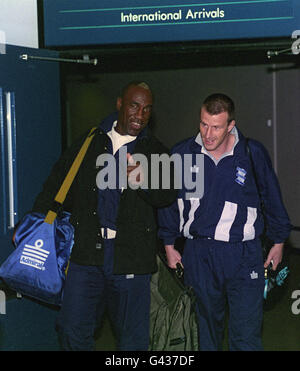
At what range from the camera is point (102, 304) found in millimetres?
3391

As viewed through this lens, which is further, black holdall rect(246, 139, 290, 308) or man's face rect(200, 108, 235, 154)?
black holdall rect(246, 139, 290, 308)

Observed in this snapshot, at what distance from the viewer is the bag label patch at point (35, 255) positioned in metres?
3.29

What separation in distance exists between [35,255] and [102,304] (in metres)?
0.44

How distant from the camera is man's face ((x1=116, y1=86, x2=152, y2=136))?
328 cm

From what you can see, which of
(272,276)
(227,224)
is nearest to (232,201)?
(227,224)

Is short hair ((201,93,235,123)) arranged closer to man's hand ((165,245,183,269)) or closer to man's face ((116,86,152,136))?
man's face ((116,86,152,136))

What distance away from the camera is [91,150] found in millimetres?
3373

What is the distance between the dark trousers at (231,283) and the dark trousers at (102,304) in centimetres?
31

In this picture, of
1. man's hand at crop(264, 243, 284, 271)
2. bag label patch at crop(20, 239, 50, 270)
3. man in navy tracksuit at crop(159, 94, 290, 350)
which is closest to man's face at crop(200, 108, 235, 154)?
man in navy tracksuit at crop(159, 94, 290, 350)

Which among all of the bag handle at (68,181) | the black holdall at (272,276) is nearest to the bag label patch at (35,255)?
the bag handle at (68,181)

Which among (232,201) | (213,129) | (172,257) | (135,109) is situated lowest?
(172,257)

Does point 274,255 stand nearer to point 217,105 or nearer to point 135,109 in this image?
point 217,105

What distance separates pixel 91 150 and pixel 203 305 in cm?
105
